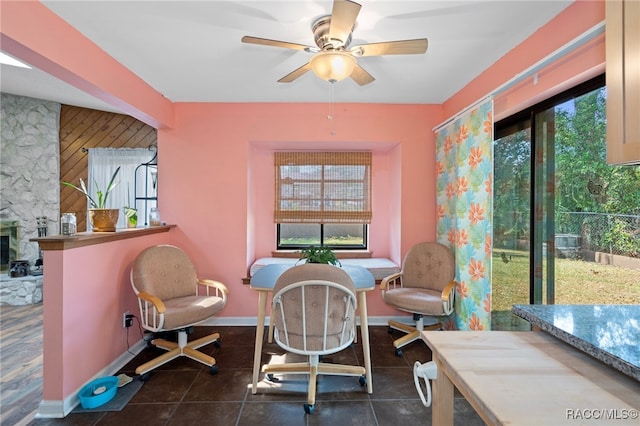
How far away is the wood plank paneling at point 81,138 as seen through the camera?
4352 mm

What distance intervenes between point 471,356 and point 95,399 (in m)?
2.36

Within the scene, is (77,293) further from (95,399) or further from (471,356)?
(471,356)

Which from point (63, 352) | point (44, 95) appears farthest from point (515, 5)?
point (44, 95)

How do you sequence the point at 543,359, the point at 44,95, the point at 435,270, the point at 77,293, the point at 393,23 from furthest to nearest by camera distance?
the point at 44,95
the point at 435,270
the point at 77,293
the point at 393,23
the point at 543,359

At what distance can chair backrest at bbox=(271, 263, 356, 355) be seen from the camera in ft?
5.88

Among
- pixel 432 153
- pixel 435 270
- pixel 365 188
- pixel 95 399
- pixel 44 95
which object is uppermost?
pixel 44 95

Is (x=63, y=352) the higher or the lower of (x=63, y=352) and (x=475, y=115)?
the lower

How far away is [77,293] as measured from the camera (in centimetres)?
200

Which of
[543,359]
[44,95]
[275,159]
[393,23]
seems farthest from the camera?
[44,95]

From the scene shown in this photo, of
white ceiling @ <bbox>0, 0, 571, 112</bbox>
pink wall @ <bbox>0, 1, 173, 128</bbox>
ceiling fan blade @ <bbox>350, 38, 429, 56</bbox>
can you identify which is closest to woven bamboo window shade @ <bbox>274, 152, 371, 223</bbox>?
white ceiling @ <bbox>0, 0, 571, 112</bbox>

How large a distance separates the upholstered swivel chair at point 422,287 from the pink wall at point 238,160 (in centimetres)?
30

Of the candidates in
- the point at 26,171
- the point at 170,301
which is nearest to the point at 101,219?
the point at 170,301

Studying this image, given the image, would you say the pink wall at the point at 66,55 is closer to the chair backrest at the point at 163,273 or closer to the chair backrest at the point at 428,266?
the chair backrest at the point at 163,273

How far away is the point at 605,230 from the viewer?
168cm
